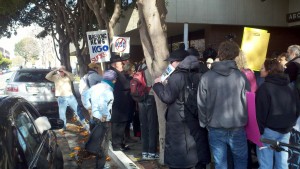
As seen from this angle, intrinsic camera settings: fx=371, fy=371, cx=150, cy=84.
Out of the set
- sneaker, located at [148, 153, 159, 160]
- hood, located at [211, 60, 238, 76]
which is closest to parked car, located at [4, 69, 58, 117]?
sneaker, located at [148, 153, 159, 160]

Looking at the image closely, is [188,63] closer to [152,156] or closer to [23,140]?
[23,140]

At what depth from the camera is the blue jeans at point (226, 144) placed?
4.09 metres

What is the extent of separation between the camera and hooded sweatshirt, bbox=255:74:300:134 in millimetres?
4023

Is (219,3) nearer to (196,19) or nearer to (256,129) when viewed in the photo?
(196,19)

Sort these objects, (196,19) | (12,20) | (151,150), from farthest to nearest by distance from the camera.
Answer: (12,20) < (196,19) < (151,150)

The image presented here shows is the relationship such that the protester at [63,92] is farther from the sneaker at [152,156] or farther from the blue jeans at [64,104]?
the sneaker at [152,156]

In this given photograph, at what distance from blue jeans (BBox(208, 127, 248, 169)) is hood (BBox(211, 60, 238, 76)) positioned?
625mm

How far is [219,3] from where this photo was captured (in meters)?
13.8

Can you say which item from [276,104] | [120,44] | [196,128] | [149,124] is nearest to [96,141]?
[149,124]

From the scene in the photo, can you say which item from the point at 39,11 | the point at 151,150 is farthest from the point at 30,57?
the point at 151,150

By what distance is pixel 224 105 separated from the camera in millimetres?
4020

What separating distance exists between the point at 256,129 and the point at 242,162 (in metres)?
0.41

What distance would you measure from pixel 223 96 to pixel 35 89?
8212 millimetres

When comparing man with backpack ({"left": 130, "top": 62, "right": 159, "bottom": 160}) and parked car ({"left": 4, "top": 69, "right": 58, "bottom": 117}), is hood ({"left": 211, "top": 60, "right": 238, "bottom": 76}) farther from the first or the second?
parked car ({"left": 4, "top": 69, "right": 58, "bottom": 117})
